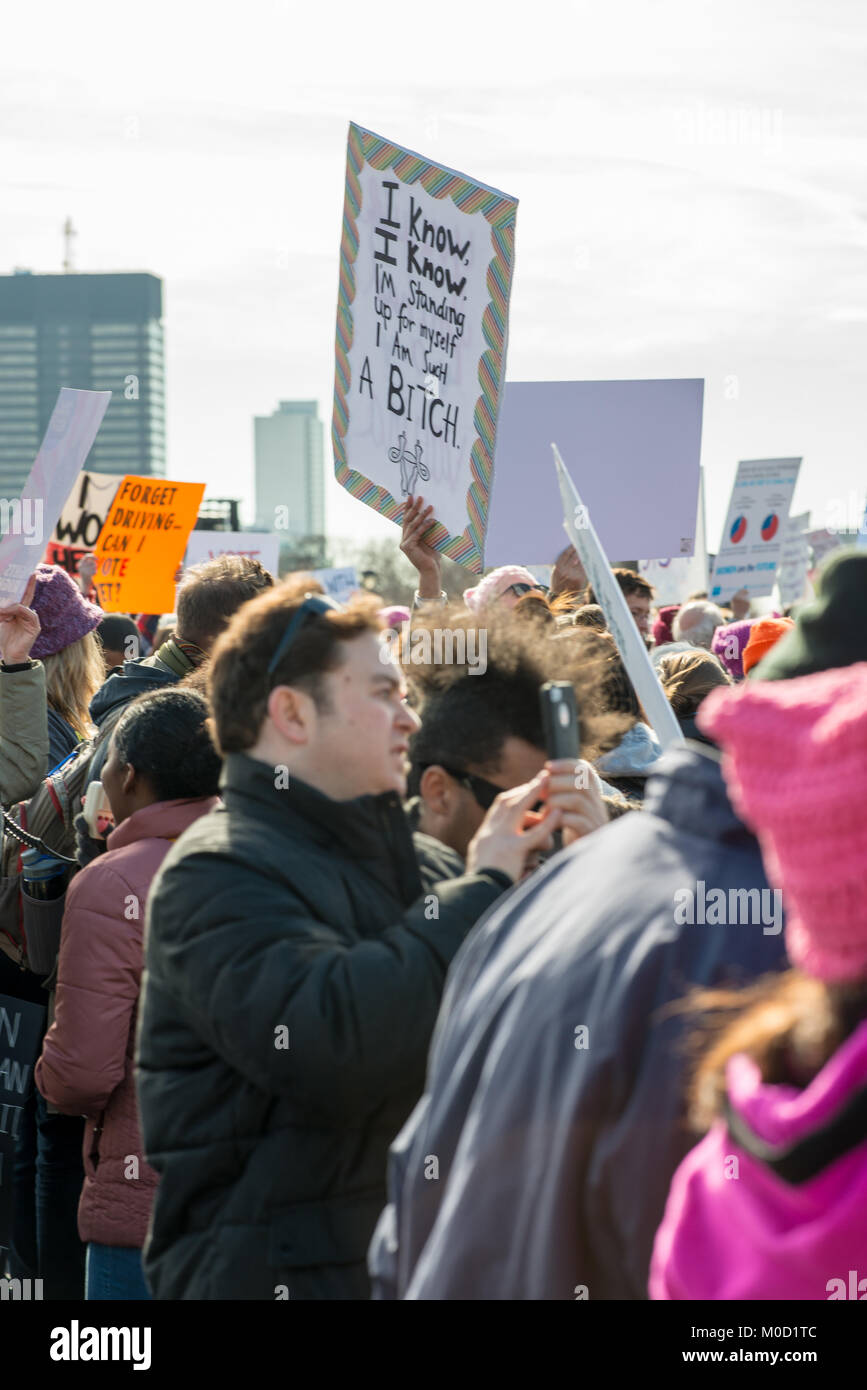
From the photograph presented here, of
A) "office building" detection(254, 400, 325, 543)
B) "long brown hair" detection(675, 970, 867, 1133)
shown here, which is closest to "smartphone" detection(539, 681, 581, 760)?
"long brown hair" detection(675, 970, 867, 1133)

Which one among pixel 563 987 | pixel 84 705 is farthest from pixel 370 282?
pixel 563 987

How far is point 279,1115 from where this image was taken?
2271mm

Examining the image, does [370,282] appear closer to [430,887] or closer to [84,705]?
[84,705]

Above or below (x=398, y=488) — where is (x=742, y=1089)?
below

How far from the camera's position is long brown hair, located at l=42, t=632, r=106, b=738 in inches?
197

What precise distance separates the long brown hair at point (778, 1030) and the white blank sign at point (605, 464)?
5.02m

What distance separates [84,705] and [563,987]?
3865 millimetres

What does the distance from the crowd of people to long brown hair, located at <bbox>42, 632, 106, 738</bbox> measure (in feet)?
1.36

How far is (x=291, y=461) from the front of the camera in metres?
165

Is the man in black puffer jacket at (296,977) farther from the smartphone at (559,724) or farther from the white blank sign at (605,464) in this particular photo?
the white blank sign at (605,464)

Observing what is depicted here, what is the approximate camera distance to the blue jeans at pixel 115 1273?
3405 mm
